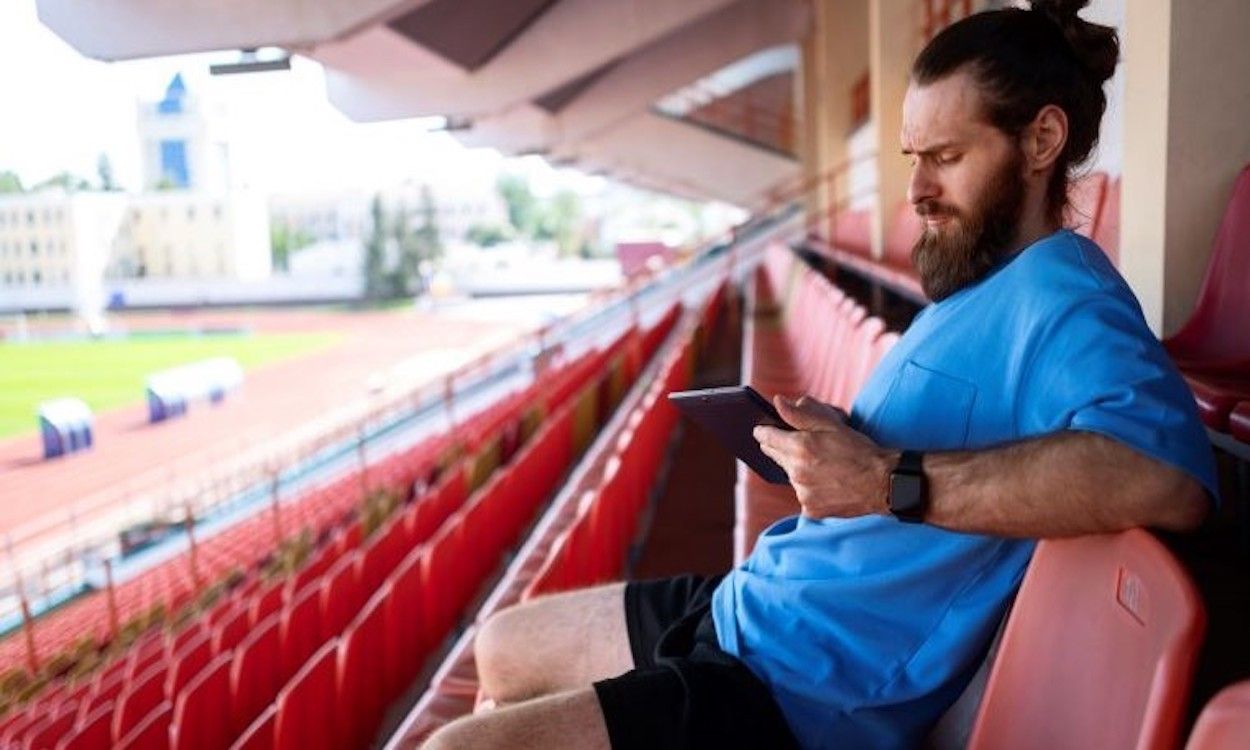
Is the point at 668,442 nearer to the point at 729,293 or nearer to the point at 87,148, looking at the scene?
the point at 87,148

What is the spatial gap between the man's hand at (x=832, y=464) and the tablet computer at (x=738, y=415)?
0.10 ft

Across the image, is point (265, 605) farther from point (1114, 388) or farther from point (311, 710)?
point (1114, 388)

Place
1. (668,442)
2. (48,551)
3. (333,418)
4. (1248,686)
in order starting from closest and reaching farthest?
(1248,686) → (668,442) → (48,551) → (333,418)

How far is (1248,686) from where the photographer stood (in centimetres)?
43

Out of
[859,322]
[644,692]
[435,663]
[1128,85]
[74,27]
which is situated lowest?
[435,663]

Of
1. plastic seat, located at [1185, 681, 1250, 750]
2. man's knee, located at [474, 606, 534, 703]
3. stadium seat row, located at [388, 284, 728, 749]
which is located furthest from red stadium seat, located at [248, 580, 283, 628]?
plastic seat, located at [1185, 681, 1250, 750]

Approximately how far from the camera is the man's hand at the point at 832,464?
2.40 ft

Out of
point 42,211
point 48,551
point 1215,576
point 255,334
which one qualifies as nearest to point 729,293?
point 42,211

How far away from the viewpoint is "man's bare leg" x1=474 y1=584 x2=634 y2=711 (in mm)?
1092

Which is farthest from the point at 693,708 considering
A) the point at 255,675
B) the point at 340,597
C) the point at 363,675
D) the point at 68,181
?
the point at 68,181

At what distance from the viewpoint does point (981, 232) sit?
2.70 ft

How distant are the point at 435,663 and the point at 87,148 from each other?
11.1 feet

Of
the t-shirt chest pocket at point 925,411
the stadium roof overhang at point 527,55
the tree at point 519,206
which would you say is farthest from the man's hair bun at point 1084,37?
the tree at point 519,206

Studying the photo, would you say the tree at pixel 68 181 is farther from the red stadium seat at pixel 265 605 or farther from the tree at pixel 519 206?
the tree at pixel 519 206
